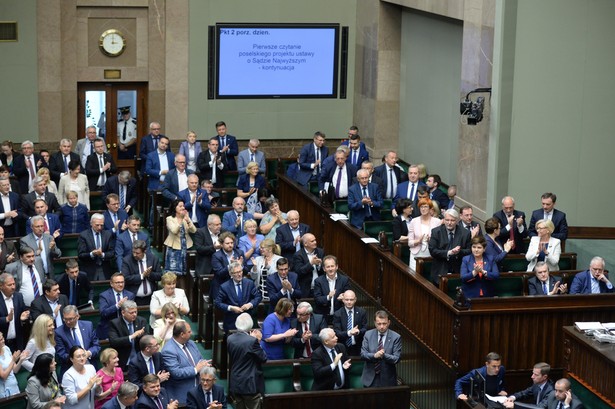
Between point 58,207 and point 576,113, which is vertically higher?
point 576,113

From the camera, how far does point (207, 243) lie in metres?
14.4

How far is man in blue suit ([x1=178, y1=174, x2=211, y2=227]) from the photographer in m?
15.9

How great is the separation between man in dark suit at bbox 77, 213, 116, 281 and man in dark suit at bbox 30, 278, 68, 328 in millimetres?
1981

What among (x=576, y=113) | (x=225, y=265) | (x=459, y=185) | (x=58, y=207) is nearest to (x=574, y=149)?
(x=576, y=113)

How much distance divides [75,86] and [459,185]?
25.1 ft

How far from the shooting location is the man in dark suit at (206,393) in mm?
10273

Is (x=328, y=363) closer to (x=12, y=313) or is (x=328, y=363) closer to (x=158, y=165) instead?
(x=12, y=313)

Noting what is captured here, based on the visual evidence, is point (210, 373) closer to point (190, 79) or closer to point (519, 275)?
point (519, 275)

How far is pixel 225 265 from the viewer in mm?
13445

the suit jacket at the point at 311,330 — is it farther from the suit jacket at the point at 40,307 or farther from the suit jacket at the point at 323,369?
the suit jacket at the point at 40,307

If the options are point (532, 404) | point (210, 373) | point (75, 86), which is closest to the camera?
point (210, 373)

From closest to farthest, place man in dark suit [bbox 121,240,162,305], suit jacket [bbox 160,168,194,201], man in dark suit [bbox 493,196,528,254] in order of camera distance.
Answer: man in dark suit [bbox 121,240,162,305]
man in dark suit [bbox 493,196,528,254]
suit jacket [bbox 160,168,194,201]

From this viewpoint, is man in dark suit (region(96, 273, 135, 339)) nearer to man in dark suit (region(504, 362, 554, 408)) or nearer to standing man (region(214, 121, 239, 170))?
man in dark suit (region(504, 362, 554, 408))

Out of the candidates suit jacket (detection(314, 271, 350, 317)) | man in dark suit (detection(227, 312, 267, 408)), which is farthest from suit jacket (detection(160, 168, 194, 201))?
man in dark suit (detection(227, 312, 267, 408))
